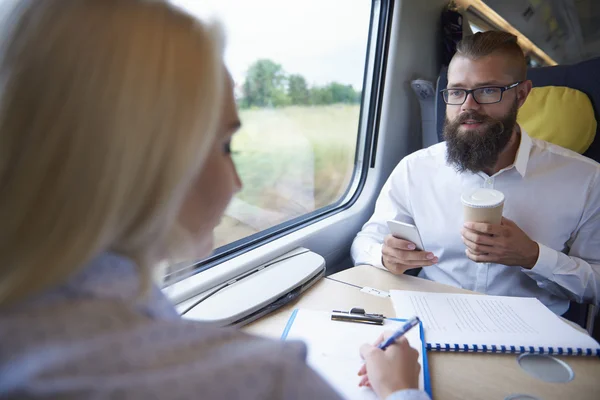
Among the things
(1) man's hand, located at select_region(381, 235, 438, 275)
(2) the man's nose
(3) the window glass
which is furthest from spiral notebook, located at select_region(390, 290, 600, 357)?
(2) the man's nose

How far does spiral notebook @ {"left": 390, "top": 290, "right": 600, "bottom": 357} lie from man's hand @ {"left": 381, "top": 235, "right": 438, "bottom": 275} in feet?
0.43

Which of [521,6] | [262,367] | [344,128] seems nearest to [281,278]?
[262,367]

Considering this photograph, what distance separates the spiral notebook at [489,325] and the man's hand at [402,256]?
0.43ft

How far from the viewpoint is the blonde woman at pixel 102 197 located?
356 millimetres

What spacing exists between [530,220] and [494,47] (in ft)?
2.12

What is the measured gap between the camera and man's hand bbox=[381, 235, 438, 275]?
1.22 metres

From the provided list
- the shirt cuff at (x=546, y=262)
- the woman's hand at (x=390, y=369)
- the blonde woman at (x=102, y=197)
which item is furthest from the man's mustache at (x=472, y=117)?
the blonde woman at (x=102, y=197)

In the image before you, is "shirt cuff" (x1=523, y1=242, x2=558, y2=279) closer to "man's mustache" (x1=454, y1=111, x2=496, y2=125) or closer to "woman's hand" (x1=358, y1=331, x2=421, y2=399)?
"man's mustache" (x1=454, y1=111, x2=496, y2=125)

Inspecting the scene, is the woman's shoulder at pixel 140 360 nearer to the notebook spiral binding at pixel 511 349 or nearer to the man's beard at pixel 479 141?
the notebook spiral binding at pixel 511 349

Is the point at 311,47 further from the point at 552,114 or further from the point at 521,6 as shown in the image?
the point at 521,6

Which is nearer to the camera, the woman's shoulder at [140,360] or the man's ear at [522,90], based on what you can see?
the woman's shoulder at [140,360]

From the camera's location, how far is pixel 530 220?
4.65ft

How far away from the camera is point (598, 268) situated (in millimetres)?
1306

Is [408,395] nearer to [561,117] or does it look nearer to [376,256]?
[376,256]
